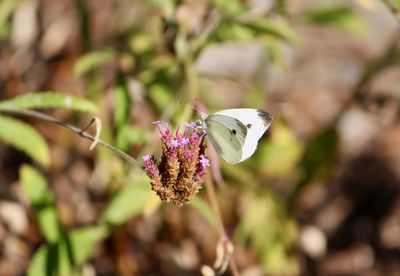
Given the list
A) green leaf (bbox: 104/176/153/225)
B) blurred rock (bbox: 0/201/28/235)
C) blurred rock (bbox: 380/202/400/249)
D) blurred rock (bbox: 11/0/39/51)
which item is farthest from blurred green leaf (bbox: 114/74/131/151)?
blurred rock (bbox: 380/202/400/249)

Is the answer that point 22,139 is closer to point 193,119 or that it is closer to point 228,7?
point 193,119

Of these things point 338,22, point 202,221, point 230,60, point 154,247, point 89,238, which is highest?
point 230,60

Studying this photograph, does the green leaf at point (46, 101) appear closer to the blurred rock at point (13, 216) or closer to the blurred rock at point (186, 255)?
the blurred rock at point (13, 216)

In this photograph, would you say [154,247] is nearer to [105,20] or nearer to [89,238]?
[89,238]

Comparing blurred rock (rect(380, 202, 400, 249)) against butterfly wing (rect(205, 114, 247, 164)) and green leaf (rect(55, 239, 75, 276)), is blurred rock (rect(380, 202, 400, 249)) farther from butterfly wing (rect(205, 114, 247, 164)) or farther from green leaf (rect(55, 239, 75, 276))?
butterfly wing (rect(205, 114, 247, 164))

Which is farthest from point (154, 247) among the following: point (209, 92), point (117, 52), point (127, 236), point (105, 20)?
point (105, 20)

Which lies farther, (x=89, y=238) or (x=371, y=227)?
(x=371, y=227)

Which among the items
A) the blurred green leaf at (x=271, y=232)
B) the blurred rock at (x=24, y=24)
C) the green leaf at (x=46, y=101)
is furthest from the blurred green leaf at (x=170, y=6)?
the blurred rock at (x=24, y=24)
